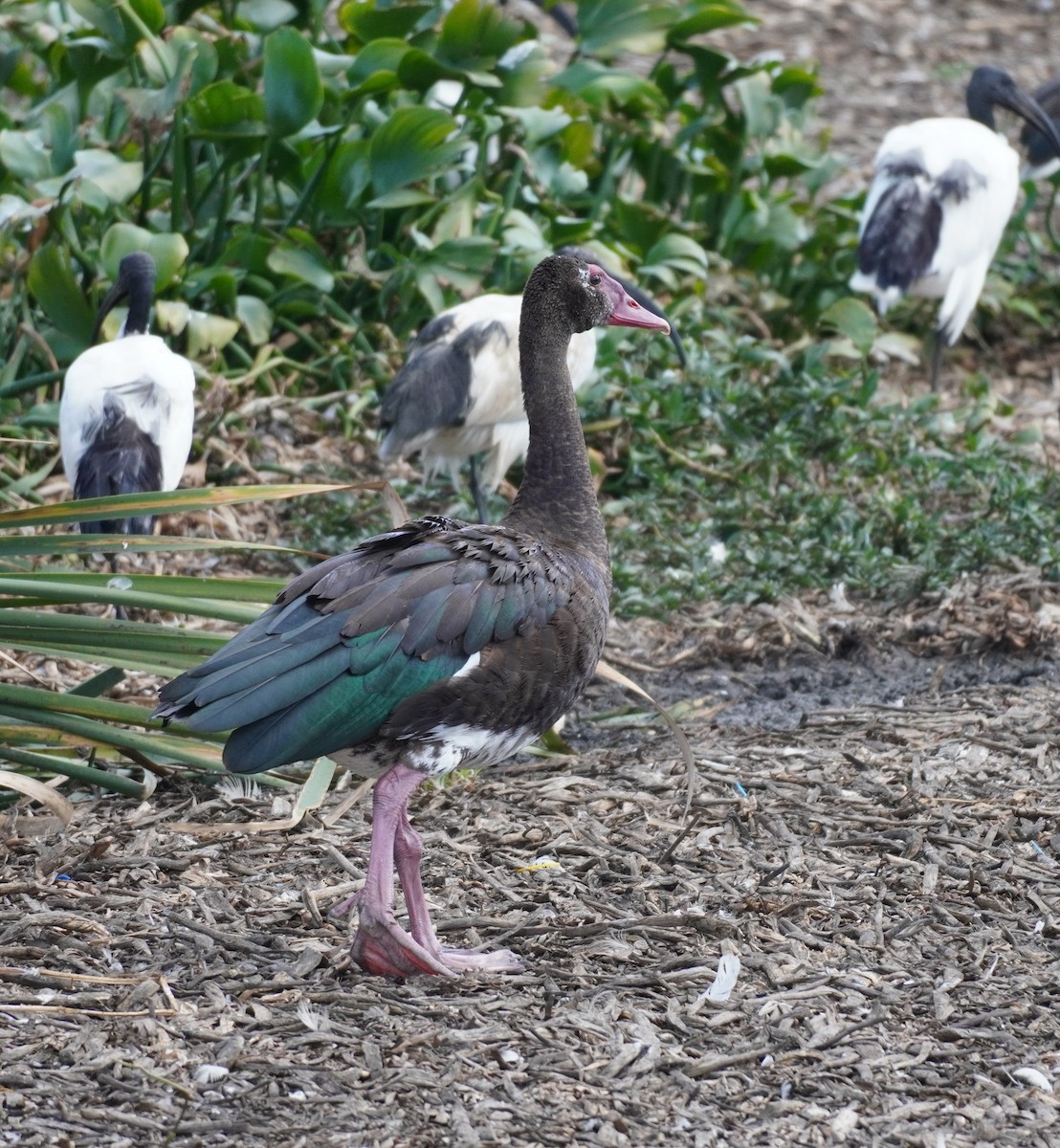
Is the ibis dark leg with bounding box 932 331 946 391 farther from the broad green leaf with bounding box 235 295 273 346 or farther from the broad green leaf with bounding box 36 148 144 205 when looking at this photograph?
the broad green leaf with bounding box 36 148 144 205

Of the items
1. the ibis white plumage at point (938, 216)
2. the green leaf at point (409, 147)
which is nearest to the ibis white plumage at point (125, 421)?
the green leaf at point (409, 147)

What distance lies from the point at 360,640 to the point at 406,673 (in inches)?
4.5

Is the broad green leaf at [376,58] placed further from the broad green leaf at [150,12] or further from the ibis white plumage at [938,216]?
the ibis white plumage at [938,216]

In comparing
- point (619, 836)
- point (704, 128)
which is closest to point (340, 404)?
point (704, 128)

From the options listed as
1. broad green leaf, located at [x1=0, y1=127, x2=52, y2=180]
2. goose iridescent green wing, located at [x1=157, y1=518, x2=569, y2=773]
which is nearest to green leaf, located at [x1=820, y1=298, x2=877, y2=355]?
broad green leaf, located at [x1=0, y1=127, x2=52, y2=180]

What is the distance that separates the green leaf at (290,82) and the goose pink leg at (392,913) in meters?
3.87

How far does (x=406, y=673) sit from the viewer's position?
10.5 feet

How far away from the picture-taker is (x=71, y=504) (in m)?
4.05

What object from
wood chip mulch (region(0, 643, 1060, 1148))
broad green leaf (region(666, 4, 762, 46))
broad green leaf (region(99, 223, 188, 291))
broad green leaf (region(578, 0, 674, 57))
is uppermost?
broad green leaf (region(666, 4, 762, 46))

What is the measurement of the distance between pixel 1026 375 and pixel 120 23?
4.95 meters

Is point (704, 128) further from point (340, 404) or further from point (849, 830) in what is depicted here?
point (849, 830)

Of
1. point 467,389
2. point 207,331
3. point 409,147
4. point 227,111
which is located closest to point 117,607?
point 467,389

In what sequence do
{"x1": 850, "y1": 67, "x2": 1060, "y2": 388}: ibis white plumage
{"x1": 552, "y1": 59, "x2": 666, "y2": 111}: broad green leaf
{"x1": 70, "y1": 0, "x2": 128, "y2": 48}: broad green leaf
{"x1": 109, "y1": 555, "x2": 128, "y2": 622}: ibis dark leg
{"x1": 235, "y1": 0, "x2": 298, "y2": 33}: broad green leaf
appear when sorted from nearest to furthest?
{"x1": 109, "y1": 555, "x2": 128, "y2": 622}: ibis dark leg < {"x1": 70, "y1": 0, "x2": 128, "y2": 48}: broad green leaf < {"x1": 235, "y1": 0, "x2": 298, "y2": 33}: broad green leaf < {"x1": 552, "y1": 59, "x2": 666, "y2": 111}: broad green leaf < {"x1": 850, "y1": 67, "x2": 1060, "y2": 388}: ibis white plumage

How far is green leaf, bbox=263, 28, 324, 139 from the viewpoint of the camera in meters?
6.29
